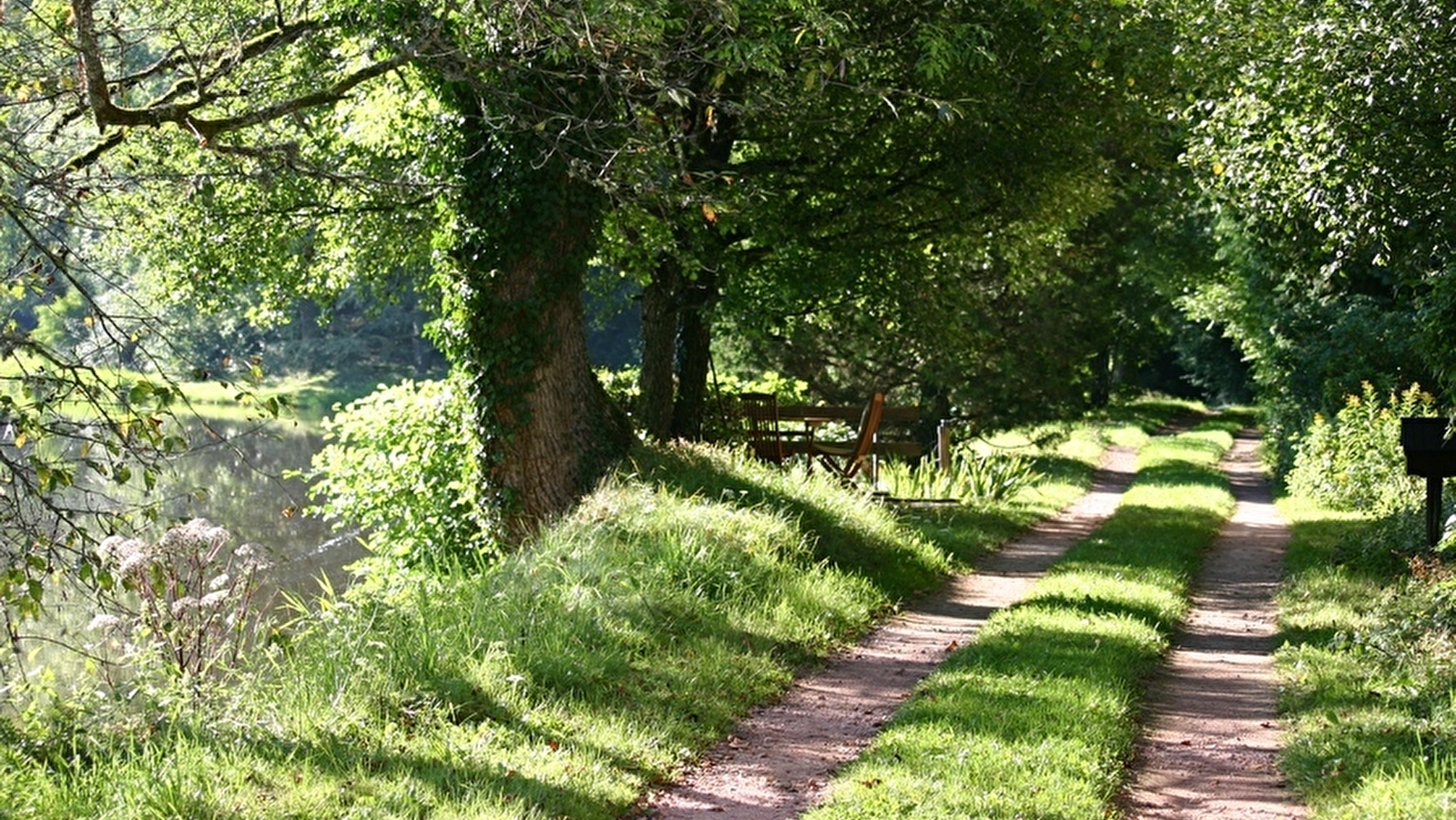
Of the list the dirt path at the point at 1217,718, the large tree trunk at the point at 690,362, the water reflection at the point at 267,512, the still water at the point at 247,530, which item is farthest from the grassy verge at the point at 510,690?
the water reflection at the point at 267,512

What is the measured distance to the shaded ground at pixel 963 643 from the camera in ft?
22.0

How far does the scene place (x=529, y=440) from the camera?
41.9 ft

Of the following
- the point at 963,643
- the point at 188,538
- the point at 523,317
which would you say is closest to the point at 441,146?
the point at 523,317

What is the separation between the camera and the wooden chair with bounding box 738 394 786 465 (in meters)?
17.9

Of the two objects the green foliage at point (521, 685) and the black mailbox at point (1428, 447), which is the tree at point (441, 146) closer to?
the green foliage at point (521, 685)

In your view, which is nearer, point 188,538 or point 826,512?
point 188,538

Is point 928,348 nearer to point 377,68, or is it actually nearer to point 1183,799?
point 377,68

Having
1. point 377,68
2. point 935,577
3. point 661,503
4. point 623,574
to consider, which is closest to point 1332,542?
point 935,577

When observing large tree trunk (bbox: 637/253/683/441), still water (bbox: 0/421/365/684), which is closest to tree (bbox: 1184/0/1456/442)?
large tree trunk (bbox: 637/253/683/441)

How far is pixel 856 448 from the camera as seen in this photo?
1702 centimetres

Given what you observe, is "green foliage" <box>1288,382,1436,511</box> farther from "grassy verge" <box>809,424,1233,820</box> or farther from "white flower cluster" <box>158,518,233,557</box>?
"white flower cluster" <box>158,518,233,557</box>

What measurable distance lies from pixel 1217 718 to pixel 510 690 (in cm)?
378

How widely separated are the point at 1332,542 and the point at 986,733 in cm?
911

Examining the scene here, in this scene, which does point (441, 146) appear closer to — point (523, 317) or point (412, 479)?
point (523, 317)
